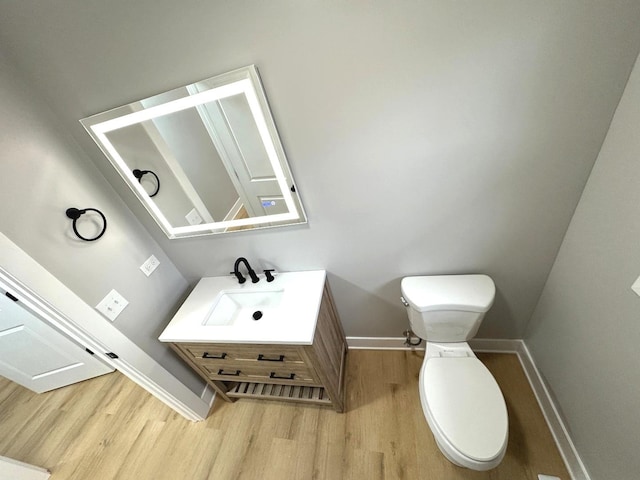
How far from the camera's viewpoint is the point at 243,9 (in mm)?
813

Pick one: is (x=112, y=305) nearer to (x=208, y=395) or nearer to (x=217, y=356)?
(x=217, y=356)

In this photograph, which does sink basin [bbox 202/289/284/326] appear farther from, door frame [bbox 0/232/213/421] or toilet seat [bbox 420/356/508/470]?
toilet seat [bbox 420/356/508/470]

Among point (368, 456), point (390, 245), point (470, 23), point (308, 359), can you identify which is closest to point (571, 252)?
point (390, 245)

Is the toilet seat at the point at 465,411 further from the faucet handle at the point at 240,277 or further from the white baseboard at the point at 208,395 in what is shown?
the white baseboard at the point at 208,395

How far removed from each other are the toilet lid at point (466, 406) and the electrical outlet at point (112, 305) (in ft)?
5.06

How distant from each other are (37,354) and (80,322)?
149 cm

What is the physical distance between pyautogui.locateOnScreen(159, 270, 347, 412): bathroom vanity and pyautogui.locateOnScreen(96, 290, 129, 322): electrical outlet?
25 cm

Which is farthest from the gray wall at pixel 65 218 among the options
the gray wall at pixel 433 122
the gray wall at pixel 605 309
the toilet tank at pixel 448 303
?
the gray wall at pixel 605 309

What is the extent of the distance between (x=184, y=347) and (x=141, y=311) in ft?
1.02

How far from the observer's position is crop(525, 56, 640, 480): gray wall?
2.64ft

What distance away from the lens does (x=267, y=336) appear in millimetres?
1198

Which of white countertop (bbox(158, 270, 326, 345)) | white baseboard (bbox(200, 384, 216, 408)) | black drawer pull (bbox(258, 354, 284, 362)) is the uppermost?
white countertop (bbox(158, 270, 326, 345))

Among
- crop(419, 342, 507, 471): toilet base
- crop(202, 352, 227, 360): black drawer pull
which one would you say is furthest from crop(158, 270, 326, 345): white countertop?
crop(419, 342, 507, 471): toilet base

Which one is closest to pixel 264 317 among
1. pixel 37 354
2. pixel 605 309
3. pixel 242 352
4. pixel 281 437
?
pixel 242 352
